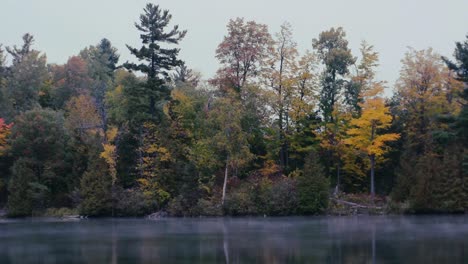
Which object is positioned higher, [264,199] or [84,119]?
[84,119]

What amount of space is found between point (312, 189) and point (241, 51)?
56.3ft

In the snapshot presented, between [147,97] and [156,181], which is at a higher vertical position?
[147,97]

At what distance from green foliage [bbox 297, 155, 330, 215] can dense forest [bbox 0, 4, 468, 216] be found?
93 mm

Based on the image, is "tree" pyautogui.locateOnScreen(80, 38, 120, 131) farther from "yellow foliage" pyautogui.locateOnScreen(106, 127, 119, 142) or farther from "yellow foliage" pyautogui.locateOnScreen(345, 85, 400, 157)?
"yellow foliage" pyautogui.locateOnScreen(345, 85, 400, 157)

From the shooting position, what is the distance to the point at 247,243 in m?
29.8

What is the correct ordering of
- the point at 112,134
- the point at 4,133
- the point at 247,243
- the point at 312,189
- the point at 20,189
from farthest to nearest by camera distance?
1. the point at 4,133
2. the point at 112,134
3. the point at 20,189
4. the point at 312,189
5. the point at 247,243

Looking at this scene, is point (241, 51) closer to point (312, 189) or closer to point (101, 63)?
point (312, 189)

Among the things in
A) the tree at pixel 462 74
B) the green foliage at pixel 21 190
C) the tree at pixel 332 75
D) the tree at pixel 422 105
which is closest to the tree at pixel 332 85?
the tree at pixel 332 75

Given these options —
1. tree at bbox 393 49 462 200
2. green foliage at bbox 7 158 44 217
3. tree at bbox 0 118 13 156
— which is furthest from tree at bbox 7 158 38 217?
tree at bbox 393 49 462 200

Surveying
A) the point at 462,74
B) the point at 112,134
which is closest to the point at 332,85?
the point at 462,74

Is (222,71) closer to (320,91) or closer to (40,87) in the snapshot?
(320,91)

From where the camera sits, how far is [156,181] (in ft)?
185

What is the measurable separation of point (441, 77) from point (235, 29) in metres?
20.1

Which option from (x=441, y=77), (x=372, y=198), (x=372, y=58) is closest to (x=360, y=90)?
(x=372, y=58)
